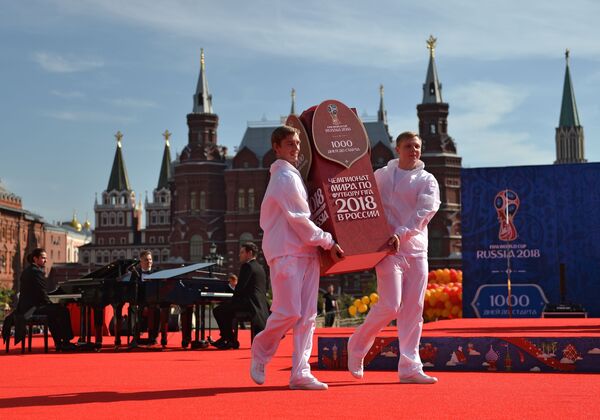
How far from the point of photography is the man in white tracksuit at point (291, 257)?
6.16 meters

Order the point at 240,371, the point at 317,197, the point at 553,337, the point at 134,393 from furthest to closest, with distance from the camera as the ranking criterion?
the point at 240,371, the point at 553,337, the point at 317,197, the point at 134,393

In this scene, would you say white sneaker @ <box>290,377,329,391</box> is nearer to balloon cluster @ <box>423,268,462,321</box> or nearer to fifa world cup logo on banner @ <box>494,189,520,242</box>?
fifa world cup logo on banner @ <box>494,189,520,242</box>

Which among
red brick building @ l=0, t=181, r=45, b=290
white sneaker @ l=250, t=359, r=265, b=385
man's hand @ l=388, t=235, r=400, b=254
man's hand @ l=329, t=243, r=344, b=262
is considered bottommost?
white sneaker @ l=250, t=359, r=265, b=385

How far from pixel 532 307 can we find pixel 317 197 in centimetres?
1678

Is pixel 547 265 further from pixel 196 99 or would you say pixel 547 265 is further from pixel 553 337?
pixel 196 99

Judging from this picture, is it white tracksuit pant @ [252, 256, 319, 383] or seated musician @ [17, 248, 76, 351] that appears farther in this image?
seated musician @ [17, 248, 76, 351]

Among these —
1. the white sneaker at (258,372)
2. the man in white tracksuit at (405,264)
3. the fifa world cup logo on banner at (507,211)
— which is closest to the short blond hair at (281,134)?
the man in white tracksuit at (405,264)

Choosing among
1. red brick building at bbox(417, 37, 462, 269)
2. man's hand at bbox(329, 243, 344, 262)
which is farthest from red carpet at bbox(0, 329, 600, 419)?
red brick building at bbox(417, 37, 462, 269)

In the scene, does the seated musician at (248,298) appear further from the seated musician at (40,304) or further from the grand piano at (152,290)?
the seated musician at (40,304)

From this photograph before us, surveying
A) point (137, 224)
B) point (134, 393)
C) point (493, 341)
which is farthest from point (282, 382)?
point (137, 224)

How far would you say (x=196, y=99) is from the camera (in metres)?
86.8

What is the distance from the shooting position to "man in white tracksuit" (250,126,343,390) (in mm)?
6164

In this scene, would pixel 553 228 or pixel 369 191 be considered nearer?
pixel 369 191

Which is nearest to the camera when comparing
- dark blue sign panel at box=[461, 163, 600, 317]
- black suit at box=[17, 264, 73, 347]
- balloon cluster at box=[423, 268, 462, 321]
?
black suit at box=[17, 264, 73, 347]
